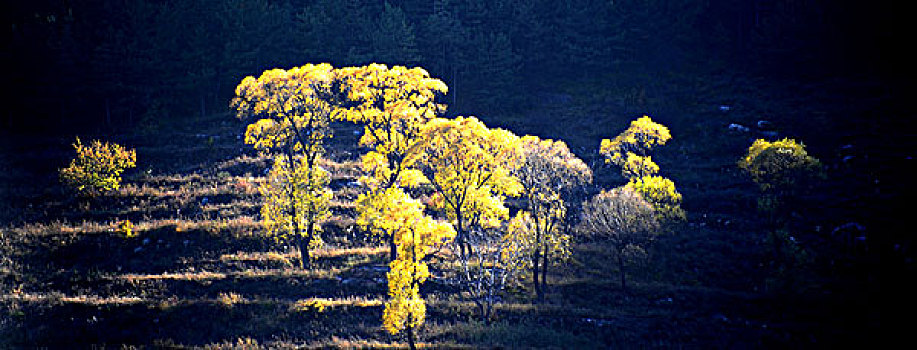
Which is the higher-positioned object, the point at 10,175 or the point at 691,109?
the point at 691,109

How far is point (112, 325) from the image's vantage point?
26.8 m

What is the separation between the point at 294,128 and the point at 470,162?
10.1 metres

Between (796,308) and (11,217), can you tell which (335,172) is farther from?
(796,308)

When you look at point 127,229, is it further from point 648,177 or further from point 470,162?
point 648,177

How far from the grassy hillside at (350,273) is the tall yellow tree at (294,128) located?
3339 millimetres

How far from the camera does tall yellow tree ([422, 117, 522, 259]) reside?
26.4m

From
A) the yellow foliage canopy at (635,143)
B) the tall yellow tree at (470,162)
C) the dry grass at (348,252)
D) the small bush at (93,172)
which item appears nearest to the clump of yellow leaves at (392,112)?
the tall yellow tree at (470,162)

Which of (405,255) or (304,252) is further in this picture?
(304,252)

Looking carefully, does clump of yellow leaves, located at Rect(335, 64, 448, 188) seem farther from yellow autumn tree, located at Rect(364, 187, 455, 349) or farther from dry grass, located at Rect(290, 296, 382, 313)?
dry grass, located at Rect(290, 296, 382, 313)

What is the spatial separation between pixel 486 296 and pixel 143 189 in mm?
29030

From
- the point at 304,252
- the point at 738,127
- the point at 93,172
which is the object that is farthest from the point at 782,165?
the point at 93,172

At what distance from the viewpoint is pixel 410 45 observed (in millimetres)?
63406

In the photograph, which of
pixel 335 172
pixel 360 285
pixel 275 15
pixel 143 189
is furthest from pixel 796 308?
pixel 275 15

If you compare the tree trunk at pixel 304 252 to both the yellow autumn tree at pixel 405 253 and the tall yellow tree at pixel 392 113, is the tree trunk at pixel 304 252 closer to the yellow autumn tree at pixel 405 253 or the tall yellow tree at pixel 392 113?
the tall yellow tree at pixel 392 113
